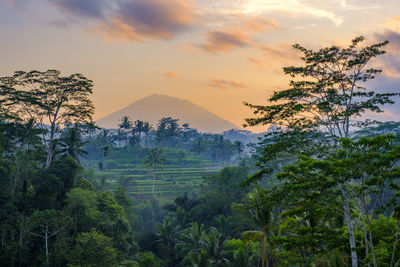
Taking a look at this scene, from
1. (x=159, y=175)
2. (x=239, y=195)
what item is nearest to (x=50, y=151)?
(x=239, y=195)

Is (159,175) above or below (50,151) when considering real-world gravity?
below

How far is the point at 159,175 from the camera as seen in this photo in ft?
255

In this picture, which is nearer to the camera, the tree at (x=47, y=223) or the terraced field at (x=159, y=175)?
the tree at (x=47, y=223)

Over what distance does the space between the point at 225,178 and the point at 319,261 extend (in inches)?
1320

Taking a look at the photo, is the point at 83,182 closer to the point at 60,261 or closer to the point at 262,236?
the point at 60,261

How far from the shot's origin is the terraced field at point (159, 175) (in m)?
66.4

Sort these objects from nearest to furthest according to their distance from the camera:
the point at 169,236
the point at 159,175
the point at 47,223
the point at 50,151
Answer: the point at 47,223
the point at 50,151
the point at 169,236
the point at 159,175

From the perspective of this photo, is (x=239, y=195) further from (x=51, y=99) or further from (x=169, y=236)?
(x=51, y=99)

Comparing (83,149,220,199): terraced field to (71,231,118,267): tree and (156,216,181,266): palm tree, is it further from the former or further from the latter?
(71,231,118,267): tree

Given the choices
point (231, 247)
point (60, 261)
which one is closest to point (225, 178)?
point (231, 247)

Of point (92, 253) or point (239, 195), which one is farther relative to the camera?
point (239, 195)

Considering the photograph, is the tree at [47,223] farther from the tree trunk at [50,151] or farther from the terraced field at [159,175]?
the terraced field at [159,175]

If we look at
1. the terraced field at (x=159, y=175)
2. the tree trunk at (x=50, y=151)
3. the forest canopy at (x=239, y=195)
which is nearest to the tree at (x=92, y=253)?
the forest canopy at (x=239, y=195)

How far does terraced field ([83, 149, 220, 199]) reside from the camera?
218 ft
